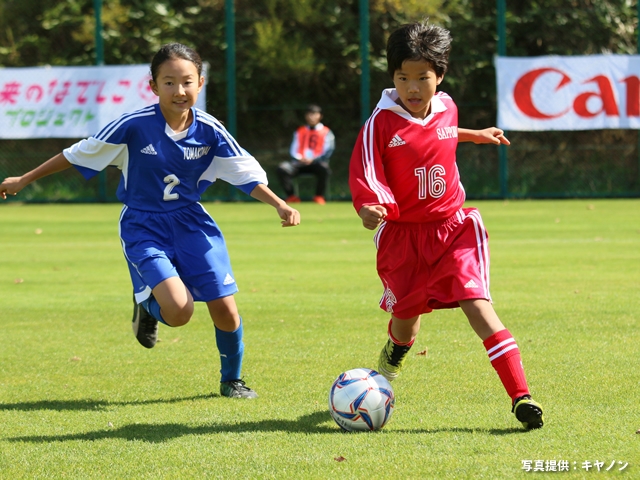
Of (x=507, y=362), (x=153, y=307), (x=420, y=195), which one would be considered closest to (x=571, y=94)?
(x=420, y=195)

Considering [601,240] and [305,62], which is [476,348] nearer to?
[601,240]

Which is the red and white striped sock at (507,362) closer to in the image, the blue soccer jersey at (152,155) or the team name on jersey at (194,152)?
the blue soccer jersey at (152,155)

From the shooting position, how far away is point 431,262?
14.4 feet

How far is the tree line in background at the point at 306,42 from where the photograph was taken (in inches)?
768

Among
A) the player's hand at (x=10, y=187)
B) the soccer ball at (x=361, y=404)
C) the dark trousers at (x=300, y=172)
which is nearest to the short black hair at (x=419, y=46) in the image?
the soccer ball at (x=361, y=404)

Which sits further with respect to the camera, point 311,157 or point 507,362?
point 311,157

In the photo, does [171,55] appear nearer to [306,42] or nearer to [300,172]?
[300,172]

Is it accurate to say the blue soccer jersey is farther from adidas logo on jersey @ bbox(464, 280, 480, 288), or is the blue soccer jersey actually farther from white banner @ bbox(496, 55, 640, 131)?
white banner @ bbox(496, 55, 640, 131)

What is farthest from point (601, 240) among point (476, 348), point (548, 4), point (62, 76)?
point (62, 76)

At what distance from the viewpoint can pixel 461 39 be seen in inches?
773

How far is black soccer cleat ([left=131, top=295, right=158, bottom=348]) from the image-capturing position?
5059 millimetres

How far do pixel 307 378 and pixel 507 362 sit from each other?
4.45 feet

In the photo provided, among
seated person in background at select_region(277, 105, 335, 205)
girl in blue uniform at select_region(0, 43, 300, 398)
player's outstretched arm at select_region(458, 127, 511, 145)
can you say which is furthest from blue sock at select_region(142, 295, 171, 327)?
seated person in background at select_region(277, 105, 335, 205)

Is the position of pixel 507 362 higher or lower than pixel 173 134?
lower
